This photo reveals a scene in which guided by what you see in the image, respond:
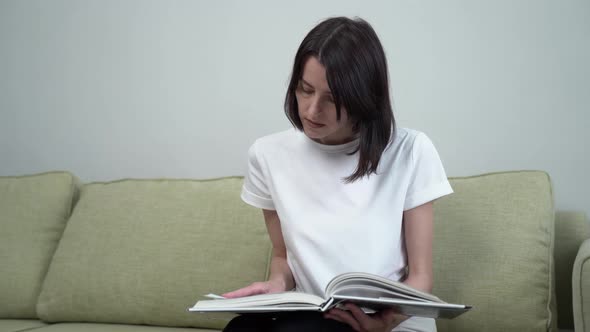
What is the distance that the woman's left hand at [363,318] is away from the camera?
994 millimetres

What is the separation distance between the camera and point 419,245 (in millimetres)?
1246

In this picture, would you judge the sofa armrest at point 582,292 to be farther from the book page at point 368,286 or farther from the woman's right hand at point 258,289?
the woman's right hand at point 258,289

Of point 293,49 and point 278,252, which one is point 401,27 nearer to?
point 293,49

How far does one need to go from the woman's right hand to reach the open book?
0.16 meters

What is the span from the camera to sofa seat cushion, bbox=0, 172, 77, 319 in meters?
1.96

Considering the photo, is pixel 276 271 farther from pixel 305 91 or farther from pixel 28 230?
pixel 28 230

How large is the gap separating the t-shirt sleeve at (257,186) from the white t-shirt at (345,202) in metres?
0.05

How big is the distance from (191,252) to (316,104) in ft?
2.60

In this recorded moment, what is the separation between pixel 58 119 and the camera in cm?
249

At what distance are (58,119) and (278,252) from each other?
1.43 meters

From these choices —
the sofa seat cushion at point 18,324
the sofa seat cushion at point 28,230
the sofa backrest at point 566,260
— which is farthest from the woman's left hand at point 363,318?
the sofa seat cushion at point 28,230

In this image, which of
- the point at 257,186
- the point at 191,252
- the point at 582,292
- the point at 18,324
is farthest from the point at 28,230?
the point at 582,292

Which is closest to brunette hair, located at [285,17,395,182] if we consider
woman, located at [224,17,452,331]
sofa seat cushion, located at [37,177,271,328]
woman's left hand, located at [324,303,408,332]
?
woman, located at [224,17,452,331]

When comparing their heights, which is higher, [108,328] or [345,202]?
[345,202]
